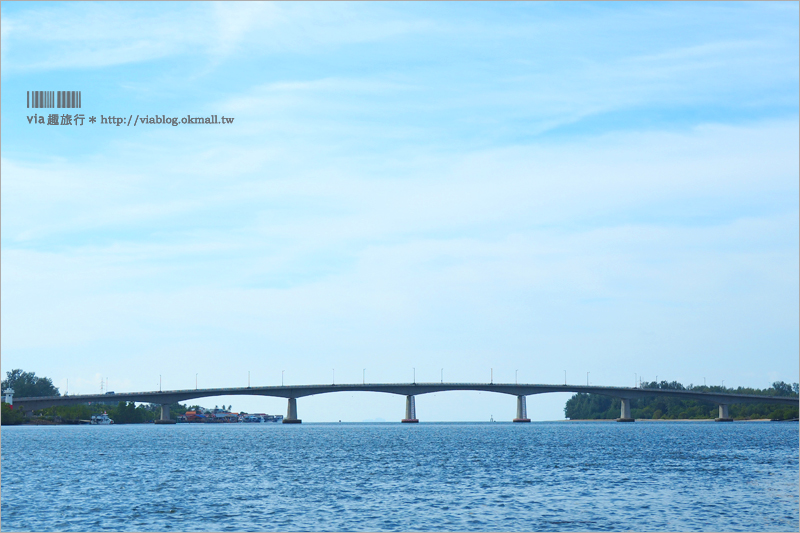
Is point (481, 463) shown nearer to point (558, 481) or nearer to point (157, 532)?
point (558, 481)

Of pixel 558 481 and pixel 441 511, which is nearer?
pixel 441 511

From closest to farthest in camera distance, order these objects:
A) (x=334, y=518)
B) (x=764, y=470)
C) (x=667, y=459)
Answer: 1. (x=334, y=518)
2. (x=764, y=470)
3. (x=667, y=459)

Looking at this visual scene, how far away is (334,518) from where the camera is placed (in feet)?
139

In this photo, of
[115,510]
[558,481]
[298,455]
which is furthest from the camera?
[298,455]

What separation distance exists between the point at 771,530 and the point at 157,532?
27444 millimetres

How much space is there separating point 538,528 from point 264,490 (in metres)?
22.1

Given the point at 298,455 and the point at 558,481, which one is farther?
the point at 298,455

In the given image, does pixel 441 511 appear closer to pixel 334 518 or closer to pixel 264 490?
pixel 334 518

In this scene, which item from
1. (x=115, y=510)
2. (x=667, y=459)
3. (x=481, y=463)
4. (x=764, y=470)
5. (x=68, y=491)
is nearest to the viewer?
(x=115, y=510)

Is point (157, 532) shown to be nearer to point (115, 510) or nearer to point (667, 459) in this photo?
point (115, 510)

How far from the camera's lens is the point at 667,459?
83.9m

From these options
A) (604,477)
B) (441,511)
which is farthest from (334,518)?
(604,477)

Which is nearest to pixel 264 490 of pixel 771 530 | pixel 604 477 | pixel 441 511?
pixel 441 511

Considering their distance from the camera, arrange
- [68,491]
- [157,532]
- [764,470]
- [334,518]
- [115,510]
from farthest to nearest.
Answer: [764,470] < [68,491] < [115,510] < [334,518] < [157,532]
